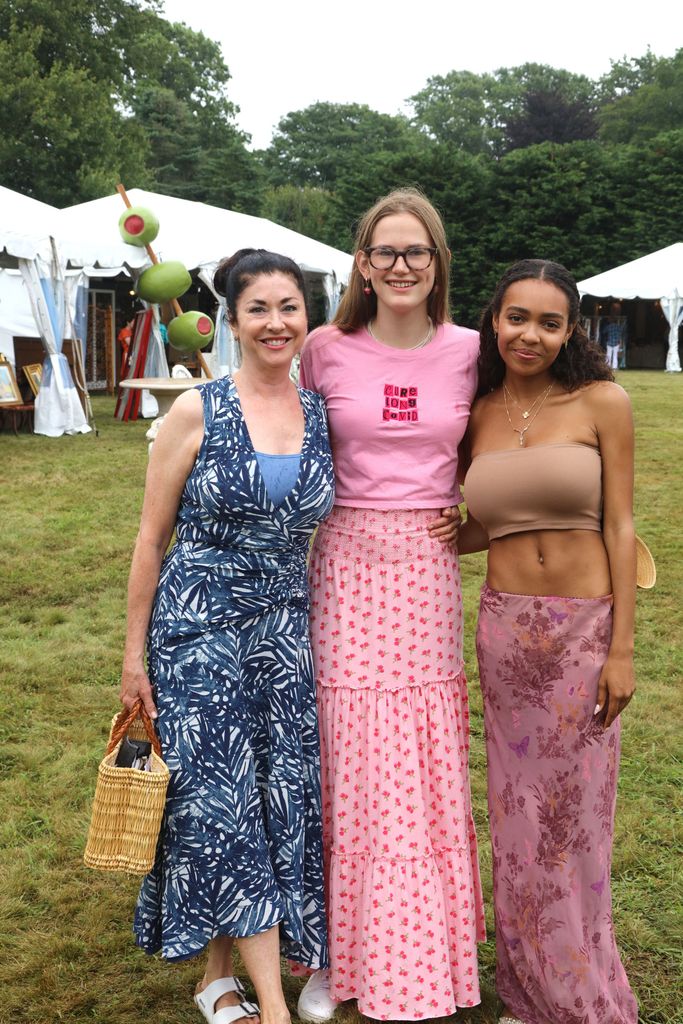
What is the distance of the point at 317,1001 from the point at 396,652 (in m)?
0.94

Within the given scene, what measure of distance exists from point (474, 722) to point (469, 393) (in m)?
2.29

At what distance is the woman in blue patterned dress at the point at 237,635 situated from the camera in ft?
7.50

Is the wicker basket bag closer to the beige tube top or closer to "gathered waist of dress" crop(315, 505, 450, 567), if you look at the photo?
"gathered waist of dress" crop(315, 505, 450, 567)

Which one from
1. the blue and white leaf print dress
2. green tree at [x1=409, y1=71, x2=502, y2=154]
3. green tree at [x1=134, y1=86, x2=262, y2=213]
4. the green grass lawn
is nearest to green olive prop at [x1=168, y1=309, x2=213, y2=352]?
the green grass lawn

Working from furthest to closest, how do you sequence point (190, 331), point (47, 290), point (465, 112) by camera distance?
point (465, 112) → point (47, 290) → point (190, 331)

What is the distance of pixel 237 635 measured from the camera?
2.31 m

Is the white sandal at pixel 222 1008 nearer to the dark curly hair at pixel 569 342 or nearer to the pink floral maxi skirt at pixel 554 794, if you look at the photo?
the pink floral maxi skirt at pixel 554 794

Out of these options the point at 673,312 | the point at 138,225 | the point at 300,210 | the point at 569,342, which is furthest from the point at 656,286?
the point at 569,342

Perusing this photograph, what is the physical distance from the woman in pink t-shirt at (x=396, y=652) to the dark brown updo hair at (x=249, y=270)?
0.70ft

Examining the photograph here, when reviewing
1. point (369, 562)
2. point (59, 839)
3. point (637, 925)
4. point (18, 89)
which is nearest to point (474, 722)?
point (637, 925)

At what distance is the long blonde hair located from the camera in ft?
8.10

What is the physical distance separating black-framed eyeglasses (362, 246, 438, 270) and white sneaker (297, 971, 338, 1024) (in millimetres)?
1849

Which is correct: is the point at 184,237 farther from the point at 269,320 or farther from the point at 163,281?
the point at 269,320

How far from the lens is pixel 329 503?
2.40 metres
